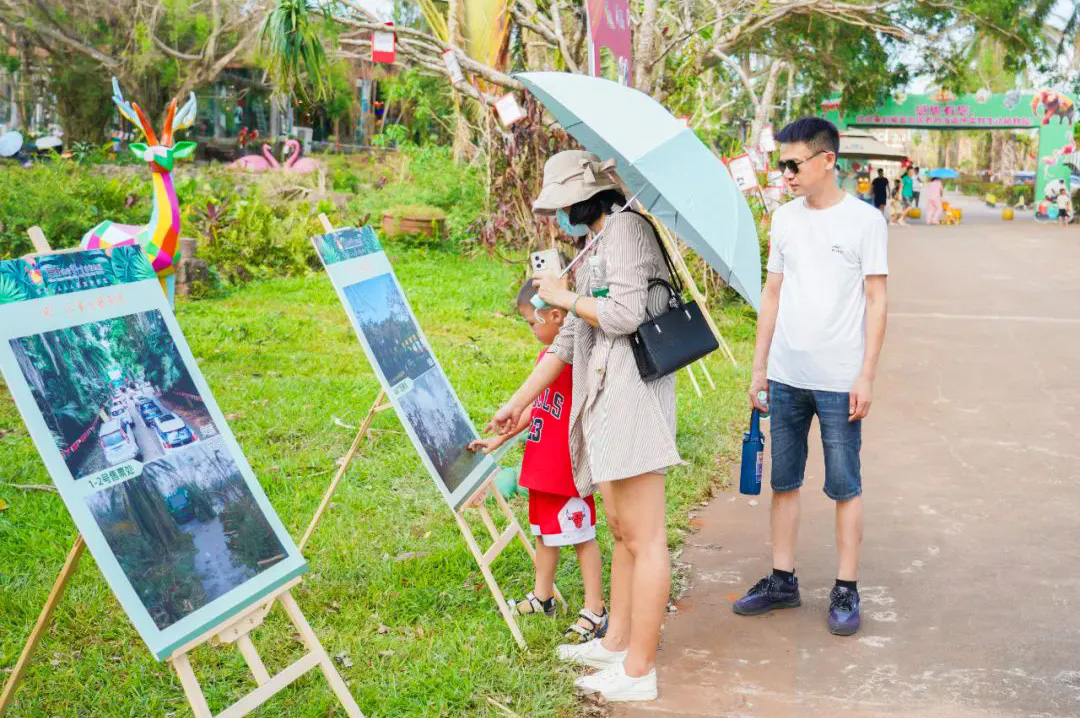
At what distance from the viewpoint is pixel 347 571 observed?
4.38 meters

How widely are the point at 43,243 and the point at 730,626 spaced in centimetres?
272

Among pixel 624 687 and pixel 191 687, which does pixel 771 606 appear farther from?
pixel 191 687

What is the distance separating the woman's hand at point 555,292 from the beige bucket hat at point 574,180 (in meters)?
0.22

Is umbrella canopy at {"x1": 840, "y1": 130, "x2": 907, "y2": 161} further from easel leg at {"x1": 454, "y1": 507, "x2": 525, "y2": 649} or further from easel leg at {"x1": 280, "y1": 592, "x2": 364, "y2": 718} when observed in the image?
easel leg at {"x1": 280, "y1": 592, "x2": 364, "y2": 718}

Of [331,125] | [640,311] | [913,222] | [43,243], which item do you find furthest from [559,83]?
[331,125]

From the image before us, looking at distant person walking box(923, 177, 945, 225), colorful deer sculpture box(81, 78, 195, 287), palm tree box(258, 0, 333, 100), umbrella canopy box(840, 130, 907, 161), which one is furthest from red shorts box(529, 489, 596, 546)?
distant person walking box(923, 177, 945, 225)

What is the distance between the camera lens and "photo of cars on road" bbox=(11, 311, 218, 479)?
2525mm

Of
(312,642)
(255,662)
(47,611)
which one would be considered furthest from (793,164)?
(47,611)

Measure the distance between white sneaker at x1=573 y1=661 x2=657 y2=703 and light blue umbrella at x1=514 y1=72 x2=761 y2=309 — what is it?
126cm

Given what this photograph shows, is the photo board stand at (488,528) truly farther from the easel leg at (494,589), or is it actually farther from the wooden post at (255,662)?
the wooden post at (255,662)

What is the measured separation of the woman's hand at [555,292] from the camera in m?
3.23

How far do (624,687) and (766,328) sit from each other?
1.45 meters

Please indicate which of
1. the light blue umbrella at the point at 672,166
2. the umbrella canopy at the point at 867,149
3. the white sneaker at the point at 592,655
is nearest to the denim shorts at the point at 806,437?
the light blue umbrella at the point at 672,166

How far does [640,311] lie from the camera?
3.13m
